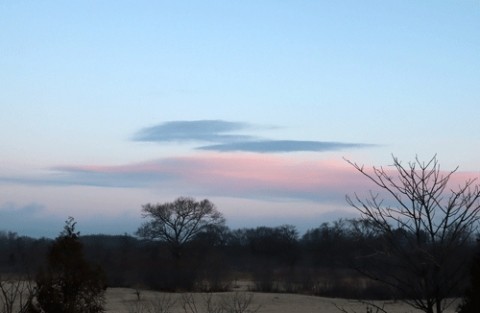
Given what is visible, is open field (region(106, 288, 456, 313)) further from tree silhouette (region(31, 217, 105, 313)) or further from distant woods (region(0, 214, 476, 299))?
tree silhouette (region(31, 217, 105, 313))

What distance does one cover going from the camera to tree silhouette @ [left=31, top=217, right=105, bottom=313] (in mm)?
13086

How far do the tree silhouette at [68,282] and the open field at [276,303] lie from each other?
87.7 ft

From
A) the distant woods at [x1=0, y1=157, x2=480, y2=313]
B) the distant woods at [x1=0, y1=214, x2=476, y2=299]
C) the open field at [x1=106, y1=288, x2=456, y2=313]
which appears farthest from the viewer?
the distant woods at [x1=0, y1=214, x2=476, y2=299]

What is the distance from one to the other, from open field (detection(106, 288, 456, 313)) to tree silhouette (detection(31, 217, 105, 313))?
26.7 meters

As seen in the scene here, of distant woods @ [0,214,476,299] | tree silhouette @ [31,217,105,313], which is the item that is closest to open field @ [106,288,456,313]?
distant woods @ [0,214,476,299]

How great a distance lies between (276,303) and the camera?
160ft

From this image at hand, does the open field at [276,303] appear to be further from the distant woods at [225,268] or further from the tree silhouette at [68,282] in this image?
the tree silhouette at [68,282]

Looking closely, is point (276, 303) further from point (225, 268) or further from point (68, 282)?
point (68, 282)

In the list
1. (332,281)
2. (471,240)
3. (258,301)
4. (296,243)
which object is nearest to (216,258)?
(332,281)

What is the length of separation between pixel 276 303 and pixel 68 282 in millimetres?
36431

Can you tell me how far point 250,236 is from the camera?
9181 cm

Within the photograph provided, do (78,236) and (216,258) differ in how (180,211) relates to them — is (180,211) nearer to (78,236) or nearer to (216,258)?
(216,258)

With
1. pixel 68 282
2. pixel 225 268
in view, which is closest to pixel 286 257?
pixel 225 268

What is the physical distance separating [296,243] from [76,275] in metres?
73.2
